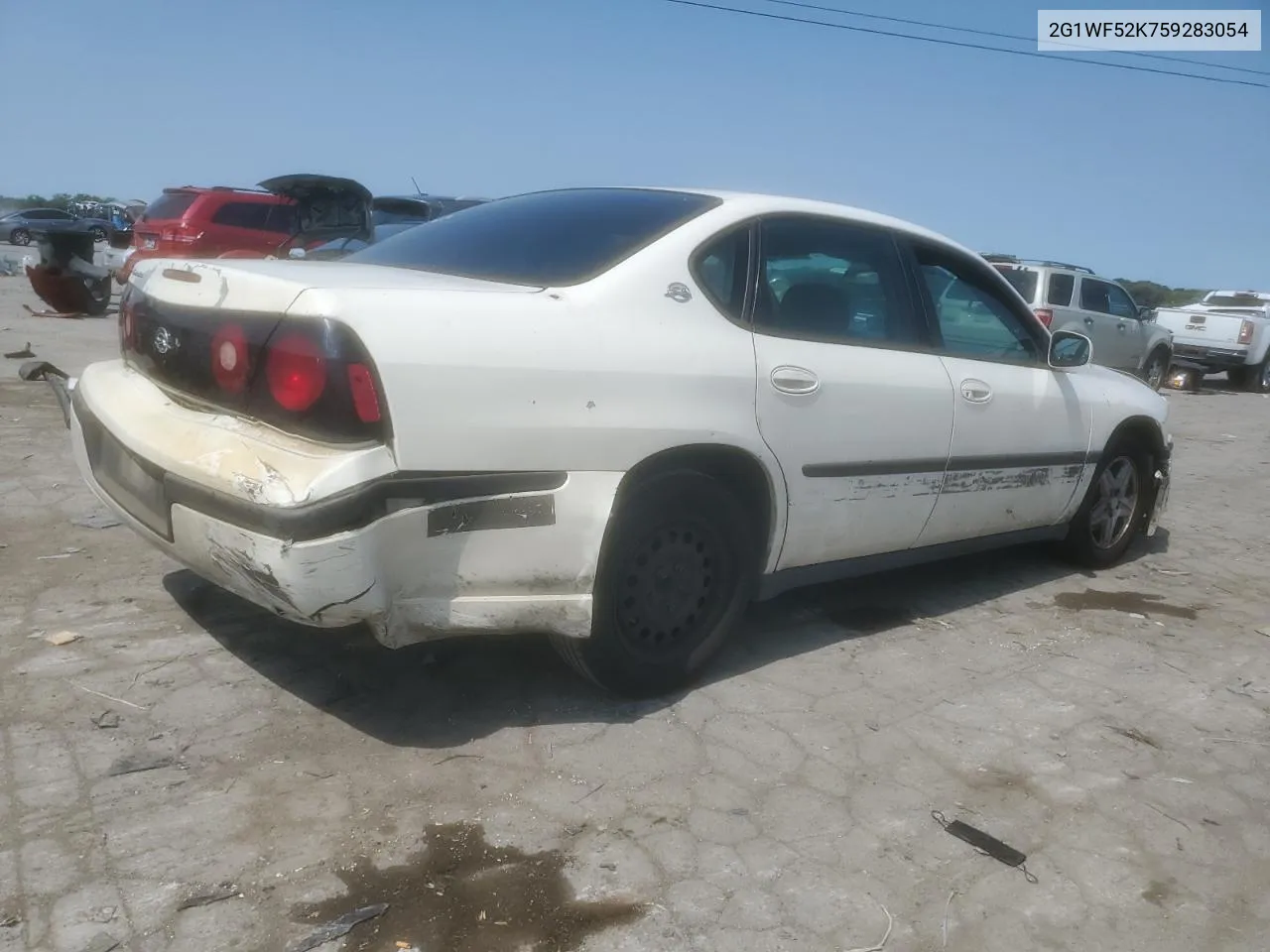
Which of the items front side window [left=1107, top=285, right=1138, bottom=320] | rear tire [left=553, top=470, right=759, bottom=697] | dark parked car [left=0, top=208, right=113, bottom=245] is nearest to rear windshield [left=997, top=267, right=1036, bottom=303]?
front side window [left=1107, top=285, right=1138, bottom=320]

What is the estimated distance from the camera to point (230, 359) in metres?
2.69

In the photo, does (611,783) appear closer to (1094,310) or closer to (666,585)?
(666,585)

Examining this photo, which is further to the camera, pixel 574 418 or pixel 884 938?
pixel 574 418

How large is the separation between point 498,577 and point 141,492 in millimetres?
1070

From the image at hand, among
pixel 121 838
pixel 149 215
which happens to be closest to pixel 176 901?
pixel 121 838

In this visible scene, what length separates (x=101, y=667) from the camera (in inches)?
126

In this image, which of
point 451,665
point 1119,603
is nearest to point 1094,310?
point 1119,603

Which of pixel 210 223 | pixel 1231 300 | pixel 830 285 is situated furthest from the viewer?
pixel 1231 300

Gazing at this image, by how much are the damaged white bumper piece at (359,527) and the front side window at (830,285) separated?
3.23 feet

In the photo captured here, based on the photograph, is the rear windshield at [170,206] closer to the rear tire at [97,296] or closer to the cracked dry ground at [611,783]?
the rear tire at [97,296]

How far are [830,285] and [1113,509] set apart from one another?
2.40m

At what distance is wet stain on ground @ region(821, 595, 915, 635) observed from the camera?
13.5 ft

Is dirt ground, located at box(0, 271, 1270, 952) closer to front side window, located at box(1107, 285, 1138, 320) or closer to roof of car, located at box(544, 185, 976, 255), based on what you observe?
roof of car, located at box(544, 185, 976, 255)

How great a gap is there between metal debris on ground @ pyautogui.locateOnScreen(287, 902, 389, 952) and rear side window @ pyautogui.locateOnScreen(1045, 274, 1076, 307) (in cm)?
1305
